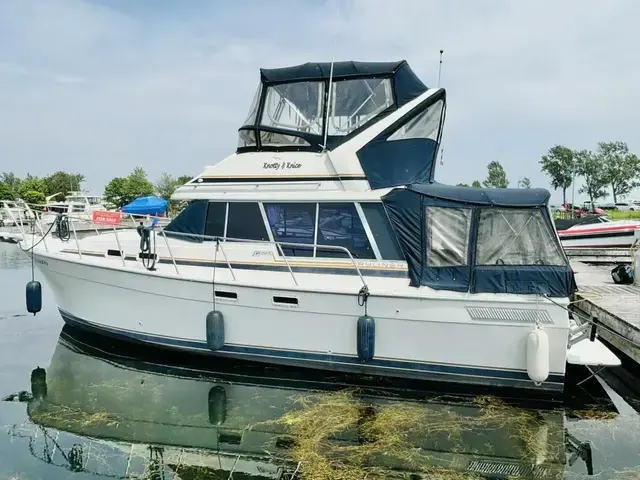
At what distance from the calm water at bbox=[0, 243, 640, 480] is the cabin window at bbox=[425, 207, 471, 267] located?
5.73 feet

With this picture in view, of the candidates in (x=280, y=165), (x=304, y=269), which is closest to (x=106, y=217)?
(x=280, y=165)

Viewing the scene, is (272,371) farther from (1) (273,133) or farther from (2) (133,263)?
(1) (273,133)

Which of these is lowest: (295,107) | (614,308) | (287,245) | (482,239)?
(614,308)

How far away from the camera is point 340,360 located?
7.18 metres

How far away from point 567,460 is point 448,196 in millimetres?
3201

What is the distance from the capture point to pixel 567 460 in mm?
5469

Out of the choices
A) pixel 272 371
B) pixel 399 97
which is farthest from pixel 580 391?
pixel 399 97

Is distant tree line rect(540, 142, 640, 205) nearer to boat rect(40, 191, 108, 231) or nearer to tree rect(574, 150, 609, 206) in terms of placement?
tree rect(574, 150, 609, 206)

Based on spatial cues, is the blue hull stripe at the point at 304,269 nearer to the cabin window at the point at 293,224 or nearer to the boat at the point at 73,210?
the cabin window at the point at 293,224

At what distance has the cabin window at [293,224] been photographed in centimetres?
757

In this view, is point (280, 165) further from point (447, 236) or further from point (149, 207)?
point (149, 207)

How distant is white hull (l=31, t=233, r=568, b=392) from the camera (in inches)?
258

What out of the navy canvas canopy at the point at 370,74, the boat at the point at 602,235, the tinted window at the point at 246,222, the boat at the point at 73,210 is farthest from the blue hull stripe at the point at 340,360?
the boat at the point at 602,235

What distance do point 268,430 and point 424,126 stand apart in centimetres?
465
